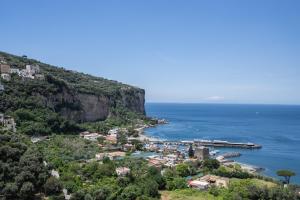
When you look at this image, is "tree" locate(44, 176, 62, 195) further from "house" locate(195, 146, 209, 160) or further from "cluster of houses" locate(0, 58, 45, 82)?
A: "cluster of houses" locate(0, 58, 45, 82)

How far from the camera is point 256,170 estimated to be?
4369cm

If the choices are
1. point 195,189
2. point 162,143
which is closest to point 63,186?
point 195,189

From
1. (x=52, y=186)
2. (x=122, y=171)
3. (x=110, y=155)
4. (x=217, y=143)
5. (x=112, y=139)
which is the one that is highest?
(x=52, y=186)

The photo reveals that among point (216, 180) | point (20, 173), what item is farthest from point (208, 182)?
point (20, 173)

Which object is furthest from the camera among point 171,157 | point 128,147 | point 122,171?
point 128,147

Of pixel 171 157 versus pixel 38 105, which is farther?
pixel 38 105

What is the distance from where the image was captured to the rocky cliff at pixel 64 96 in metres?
53.9

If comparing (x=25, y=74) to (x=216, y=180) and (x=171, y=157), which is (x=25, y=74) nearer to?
(x=171, y=157)

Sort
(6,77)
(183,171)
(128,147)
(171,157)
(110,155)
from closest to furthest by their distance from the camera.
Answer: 1. (183,171)
2. (110,155)
3. (171,157)
4. (128,147)
5. (6,77)

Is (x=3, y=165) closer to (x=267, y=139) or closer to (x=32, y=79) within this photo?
(x=32, y=79)

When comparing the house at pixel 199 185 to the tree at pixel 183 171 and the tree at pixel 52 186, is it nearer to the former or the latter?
the tree at pixel 183 171

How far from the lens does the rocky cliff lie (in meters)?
53.9

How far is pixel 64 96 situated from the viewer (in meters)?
67.4

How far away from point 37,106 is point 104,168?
27023 mm
